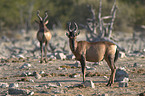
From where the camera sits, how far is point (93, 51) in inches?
406

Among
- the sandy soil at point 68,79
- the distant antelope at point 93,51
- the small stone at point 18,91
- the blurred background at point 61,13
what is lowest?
the sandy soil at point 68,79

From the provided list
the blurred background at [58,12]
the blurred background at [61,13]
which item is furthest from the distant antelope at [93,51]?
the blurred background at [58,12]

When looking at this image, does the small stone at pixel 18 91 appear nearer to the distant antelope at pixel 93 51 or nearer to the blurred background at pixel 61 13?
the distant antelope at pixel 93 51

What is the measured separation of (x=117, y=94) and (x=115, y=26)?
3293 centimetres

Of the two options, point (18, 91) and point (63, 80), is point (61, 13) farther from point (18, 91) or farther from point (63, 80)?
point (18, 91)

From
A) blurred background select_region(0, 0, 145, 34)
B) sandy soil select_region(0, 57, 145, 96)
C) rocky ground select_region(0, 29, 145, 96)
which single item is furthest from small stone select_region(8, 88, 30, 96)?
blurred background select_region(0, 0, 145, 34)

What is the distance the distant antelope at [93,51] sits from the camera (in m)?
10.1

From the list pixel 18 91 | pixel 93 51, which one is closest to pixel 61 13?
pixel 93 51

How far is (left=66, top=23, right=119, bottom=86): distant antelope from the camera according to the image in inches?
396

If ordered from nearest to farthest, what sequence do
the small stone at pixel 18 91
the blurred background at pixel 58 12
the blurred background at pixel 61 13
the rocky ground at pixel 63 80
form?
1. the small stone at pixel 18 91
2. the rocky ground at pixel 63 80
3. the blurred background at pixel 61 13
4. the blurred background at pixel 58 12

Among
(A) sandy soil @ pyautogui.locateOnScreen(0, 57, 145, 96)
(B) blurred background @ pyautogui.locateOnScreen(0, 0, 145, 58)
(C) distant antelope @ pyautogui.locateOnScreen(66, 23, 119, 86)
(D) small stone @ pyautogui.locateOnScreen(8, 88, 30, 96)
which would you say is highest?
(B) blurred background @ pyautogui.locateOnScreen(0, 0, 145, 58)

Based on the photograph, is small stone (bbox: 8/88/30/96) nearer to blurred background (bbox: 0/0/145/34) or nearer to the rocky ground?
the rocky ground

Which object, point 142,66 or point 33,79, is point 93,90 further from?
point 142,66

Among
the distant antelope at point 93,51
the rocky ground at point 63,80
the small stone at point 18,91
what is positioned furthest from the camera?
the distant antelope at point 93,51
